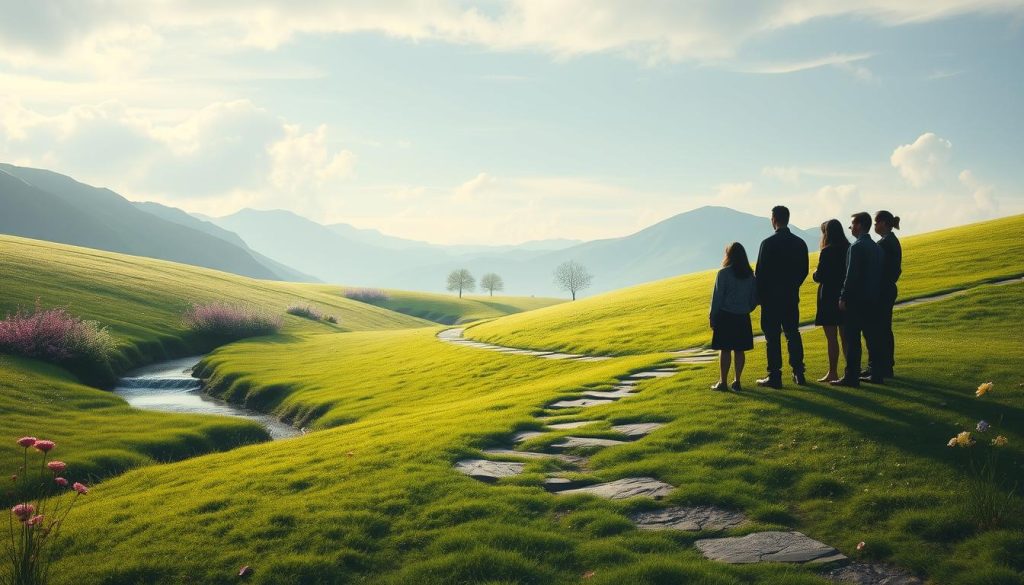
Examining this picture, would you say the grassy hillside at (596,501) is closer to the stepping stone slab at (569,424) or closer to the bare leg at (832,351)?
the stepping stone slab at (569,424)

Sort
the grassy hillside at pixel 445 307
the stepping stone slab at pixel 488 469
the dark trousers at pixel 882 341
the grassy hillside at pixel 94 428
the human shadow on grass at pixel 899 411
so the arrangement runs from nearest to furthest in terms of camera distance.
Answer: the human shadow on grass at pixel 899 411 < the stepping stone slab at pixel 488 469 < the dark trousers at pixel 882 341 < the grassy hillside at pixel 94 428 < the grassy hillside at pixel 445 307

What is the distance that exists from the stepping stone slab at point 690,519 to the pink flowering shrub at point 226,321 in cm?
5496

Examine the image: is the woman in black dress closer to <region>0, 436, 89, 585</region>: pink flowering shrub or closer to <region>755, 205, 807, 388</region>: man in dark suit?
<region>755, 205, 807, 388</region>: man in dark suit

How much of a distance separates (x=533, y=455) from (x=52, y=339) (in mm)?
32628

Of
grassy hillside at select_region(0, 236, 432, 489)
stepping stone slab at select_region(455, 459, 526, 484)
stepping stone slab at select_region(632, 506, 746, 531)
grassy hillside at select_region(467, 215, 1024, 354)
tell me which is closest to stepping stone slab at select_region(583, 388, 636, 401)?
stepping stone slab at select_region(455, 459, 526, 484)

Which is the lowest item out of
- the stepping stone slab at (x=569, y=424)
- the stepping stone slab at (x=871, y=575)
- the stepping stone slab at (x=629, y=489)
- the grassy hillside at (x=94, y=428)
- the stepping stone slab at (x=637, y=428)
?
the grassy hillside at (x=94, y=428)

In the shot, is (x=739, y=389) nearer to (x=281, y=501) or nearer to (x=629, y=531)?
(x=629, y=531)

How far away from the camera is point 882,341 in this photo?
16031 mm

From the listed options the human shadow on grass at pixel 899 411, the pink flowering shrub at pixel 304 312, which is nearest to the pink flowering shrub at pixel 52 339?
the human shadow on grass at pixel 899 411

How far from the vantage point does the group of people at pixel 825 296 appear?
15.8 meters

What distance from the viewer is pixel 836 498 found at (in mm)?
10039

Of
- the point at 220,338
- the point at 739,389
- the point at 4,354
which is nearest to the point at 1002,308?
the point at 739,389

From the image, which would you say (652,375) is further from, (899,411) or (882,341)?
(899,411)

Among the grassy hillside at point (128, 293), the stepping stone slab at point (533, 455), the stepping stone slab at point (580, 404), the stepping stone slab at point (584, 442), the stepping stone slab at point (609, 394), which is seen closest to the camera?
the stepping stone slab at point (533, 455)
